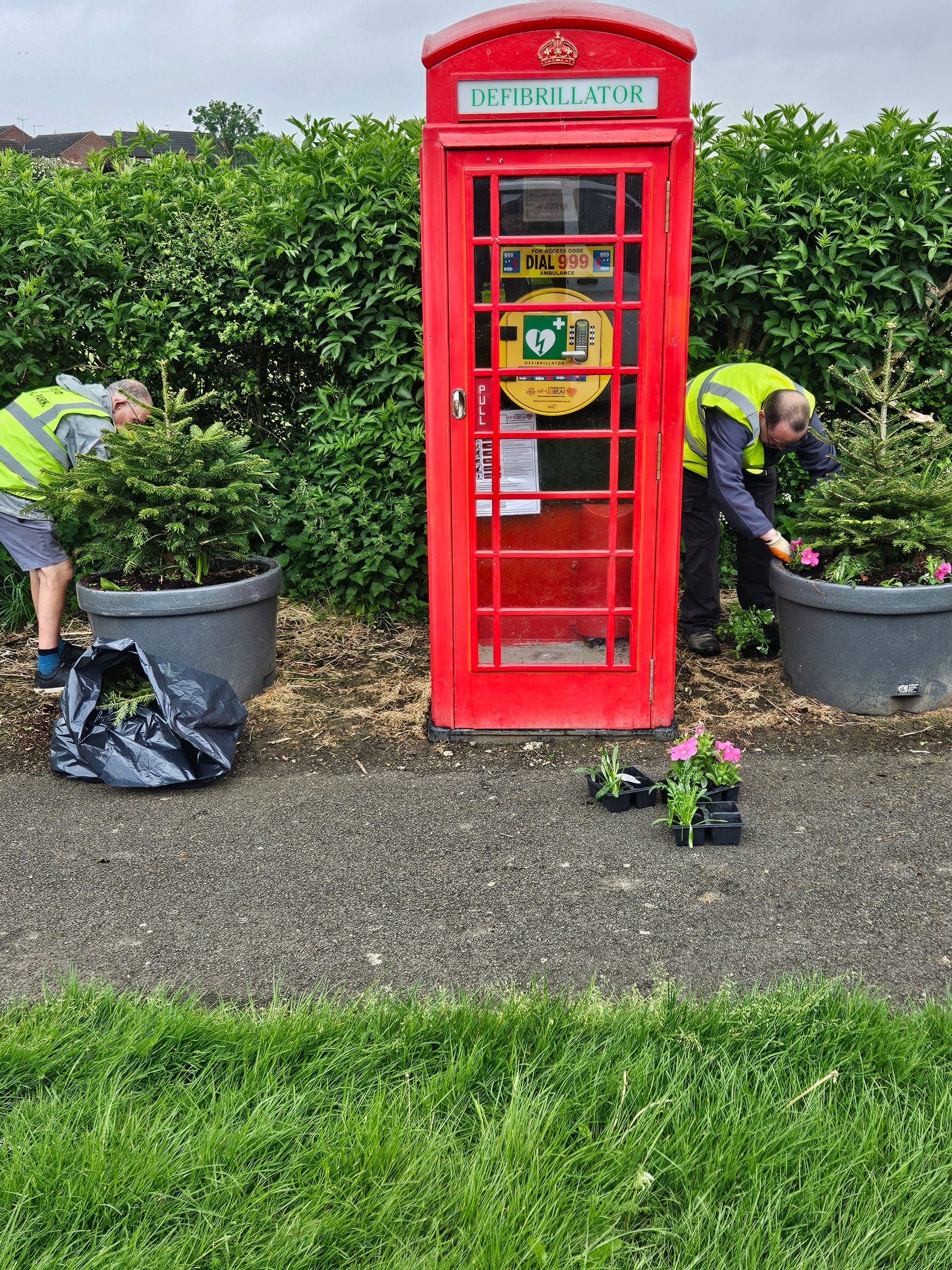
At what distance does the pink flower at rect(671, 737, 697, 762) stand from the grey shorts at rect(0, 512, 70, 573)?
3172 millimetres

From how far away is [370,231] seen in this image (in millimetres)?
5172

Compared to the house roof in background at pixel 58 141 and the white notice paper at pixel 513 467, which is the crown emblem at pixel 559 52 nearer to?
the white notice paper at pixel 513 467

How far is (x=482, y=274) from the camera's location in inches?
155

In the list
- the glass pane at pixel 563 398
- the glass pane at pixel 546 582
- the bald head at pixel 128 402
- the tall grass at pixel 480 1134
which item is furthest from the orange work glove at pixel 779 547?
the bald head at pixel 128 402

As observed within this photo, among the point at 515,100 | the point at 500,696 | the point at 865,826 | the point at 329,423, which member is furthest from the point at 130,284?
the point at 865,826

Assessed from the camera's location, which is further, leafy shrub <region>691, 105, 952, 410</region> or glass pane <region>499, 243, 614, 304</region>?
leafy shrub <region>691, 105, 952, 410</region>

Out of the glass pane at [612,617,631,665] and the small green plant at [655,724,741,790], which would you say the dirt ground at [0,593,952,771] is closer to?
the glass pane at [612,617,631,665]

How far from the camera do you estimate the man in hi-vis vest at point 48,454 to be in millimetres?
4715

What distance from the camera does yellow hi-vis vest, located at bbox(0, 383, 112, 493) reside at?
4.71 m

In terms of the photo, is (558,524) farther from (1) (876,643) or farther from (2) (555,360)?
(1) (876,643)

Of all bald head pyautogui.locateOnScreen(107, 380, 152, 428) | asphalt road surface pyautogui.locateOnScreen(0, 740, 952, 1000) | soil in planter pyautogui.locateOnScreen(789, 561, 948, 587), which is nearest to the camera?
asphalt road surface pyautogui.locateOnScreen(0, 740, 952, 1000)

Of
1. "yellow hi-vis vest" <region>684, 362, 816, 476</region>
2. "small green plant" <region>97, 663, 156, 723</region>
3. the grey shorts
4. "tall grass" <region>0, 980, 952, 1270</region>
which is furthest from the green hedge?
"tall grass" <region>0, 980, 952, 1270</region>

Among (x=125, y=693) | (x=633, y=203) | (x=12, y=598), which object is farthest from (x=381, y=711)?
(x=12, y=598)

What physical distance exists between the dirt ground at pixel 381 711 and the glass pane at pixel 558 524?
2.85 ft
